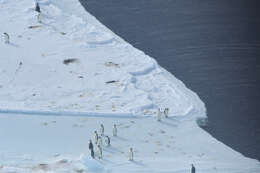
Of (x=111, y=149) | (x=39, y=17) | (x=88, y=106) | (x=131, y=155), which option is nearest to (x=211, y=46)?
(x=88, y=106)

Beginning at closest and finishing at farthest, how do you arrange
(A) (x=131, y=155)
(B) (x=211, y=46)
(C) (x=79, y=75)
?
(A) (x=131, y=155) < (C) (x=79, y=75) < (B) (x=211, y=46)

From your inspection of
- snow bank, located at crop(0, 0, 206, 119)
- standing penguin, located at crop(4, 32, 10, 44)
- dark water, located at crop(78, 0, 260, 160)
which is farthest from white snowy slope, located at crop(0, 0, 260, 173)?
dark water, located at crop(78, 0, 260, 160)

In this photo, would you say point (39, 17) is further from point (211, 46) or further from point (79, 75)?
point (211, 46)

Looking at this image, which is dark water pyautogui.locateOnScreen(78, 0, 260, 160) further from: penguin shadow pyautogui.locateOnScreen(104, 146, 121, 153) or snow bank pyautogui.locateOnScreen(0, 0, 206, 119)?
penguin shadow pyautogui.locateOnScreen(104, 146, 121, 153)

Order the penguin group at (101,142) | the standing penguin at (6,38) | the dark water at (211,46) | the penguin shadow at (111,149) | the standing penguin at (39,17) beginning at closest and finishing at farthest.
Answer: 1. the penguin group at (101,142)
2. the penguin shadow at (111,149)
3. the dark water at (211,46)
4. the standing penguin at (6,38)
5. the standing penguin at (39,17)

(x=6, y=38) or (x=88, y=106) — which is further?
(x=6, y=38)

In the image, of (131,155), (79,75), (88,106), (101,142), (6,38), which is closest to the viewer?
(131,155)

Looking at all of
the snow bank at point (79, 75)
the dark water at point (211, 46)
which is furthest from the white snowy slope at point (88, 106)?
the dark water at point (211, 46)

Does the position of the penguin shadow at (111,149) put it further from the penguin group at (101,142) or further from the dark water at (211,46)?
the dark water at (211,46)
